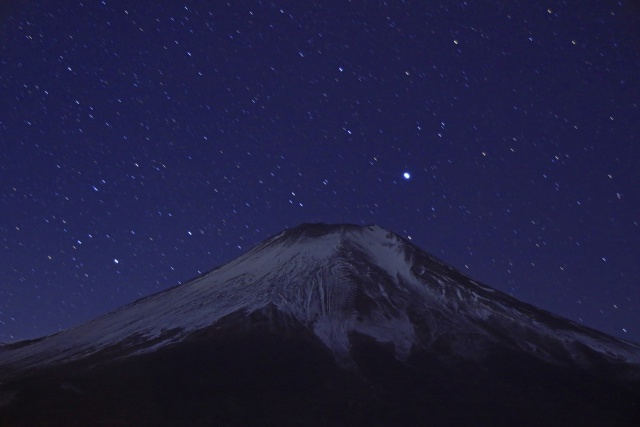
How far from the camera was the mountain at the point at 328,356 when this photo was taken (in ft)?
92.1

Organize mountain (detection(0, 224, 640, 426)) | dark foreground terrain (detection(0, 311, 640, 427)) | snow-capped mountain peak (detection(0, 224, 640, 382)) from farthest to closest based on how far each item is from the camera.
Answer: snow-capped mountain peak (detection(0, 224, 640, 382)), mountain (detection(0, 224, 640, 426)), dark foreground terrain (detection(0, 311, 640, 427))

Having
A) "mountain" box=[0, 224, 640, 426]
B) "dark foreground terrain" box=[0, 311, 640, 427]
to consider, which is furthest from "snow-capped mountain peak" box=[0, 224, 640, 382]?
"dark foreground terrain" box=[0, 311, 640, 427]

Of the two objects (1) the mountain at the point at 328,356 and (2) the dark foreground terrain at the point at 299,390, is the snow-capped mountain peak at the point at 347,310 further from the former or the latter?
(2) the dark foreground terrain at the point at 299,390

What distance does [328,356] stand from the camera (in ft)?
112

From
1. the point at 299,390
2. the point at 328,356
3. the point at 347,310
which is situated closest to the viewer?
the point at 299,390

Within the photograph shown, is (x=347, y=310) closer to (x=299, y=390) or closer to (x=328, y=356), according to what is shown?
(x=328, y=356)

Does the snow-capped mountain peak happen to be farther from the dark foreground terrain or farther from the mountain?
the dark foreground terrain

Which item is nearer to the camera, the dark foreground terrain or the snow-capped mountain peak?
the dark foreground terrain

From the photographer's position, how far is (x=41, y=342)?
4466cm

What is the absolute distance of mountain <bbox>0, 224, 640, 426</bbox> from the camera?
92.1 ft

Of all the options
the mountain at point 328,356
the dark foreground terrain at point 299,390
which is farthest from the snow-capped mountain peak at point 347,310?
the dark foreground terrain at point 299,390

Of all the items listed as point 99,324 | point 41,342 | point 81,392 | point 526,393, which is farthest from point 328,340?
point 41,342

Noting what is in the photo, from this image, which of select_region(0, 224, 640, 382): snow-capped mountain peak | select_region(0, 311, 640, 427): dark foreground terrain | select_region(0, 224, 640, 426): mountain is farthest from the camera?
select_region(0, 224, 640, 382): snow-capped mountain peak

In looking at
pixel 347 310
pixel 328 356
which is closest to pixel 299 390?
pixel 328 356
